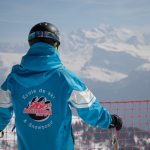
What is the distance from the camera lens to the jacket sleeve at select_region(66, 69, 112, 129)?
3205mm

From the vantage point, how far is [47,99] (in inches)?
130

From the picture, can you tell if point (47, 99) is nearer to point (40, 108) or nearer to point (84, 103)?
point (40, 108)

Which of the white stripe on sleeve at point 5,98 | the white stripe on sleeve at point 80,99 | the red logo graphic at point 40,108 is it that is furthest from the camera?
the white stripe on sleeve at point 5,98

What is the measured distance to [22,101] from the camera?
3436mm

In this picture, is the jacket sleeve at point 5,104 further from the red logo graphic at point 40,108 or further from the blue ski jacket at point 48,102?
the red logo graphic at point 40,108

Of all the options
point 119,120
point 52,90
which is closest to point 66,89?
point 52,90

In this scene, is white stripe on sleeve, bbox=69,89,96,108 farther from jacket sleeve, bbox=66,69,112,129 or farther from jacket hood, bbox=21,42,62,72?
jacket hood, bbox=21,42,62,72

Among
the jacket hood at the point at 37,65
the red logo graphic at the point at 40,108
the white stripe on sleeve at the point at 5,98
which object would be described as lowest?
the red logo graphic at the point at 40,108

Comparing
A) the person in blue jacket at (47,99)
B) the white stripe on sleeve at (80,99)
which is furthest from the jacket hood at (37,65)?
the white stripe on sleeve at (80,99)

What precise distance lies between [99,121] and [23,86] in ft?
2.39

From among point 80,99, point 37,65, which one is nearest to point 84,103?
point 80,99

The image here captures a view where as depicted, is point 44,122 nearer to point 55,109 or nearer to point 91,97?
point 55,109

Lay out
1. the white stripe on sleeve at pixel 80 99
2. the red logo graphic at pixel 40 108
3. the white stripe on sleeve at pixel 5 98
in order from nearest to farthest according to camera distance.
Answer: the white stripe on sleeve at pixel 80 99 → the red logo graphic at pixel 40 108 → the white stripe on sleeve at pixel 5 98

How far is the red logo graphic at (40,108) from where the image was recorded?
3309 millimetres
